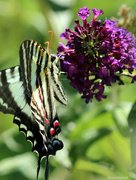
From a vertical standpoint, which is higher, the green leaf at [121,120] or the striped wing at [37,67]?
the striped wing at [37,67]

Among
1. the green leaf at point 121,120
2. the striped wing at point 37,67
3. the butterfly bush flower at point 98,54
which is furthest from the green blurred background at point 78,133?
the butterfly bush flower at point 98,54

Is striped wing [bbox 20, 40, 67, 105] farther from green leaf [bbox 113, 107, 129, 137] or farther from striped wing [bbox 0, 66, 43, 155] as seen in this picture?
green leaf [bbox 113, 107, 129, 137]

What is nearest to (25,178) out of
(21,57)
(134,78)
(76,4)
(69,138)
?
(69,138)

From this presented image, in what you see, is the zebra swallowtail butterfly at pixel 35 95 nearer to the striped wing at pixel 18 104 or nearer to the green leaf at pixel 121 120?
the striped wing at pixel 18 104

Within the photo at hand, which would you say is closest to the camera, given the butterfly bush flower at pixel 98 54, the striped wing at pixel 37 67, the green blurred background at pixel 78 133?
the butterfly bush flower at pixel 98 54

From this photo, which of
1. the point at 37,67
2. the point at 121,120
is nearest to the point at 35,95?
the point at 37,67
